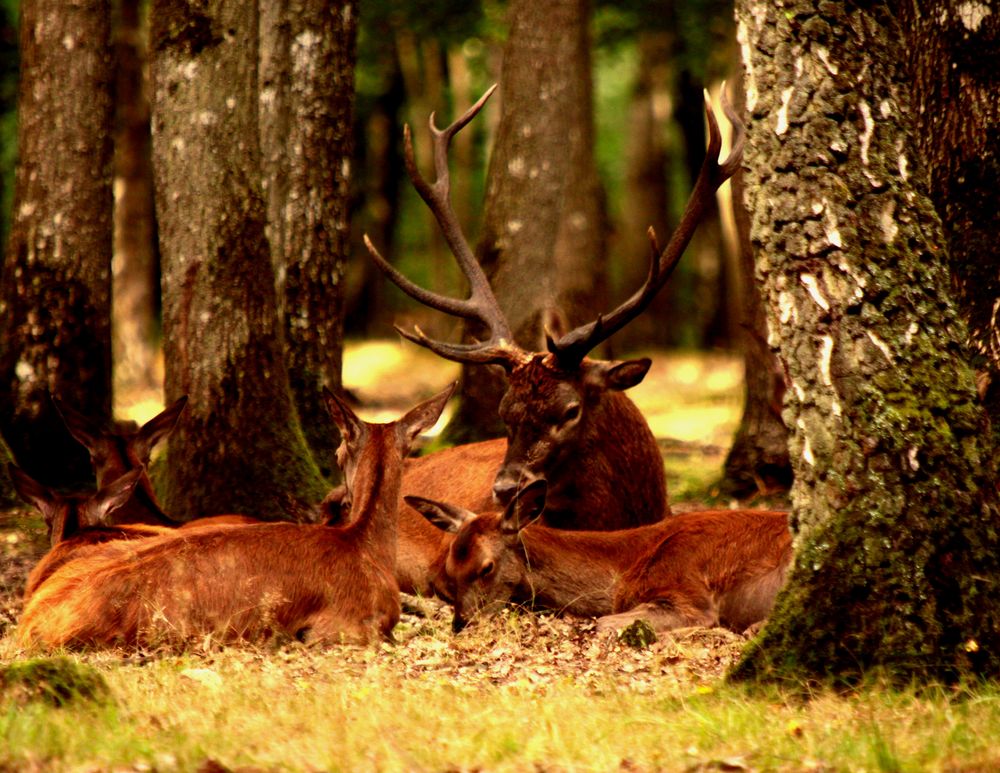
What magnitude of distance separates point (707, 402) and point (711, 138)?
36.4 ft

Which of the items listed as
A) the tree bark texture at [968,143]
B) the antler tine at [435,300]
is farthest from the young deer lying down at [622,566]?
the antler tine at [435,300]

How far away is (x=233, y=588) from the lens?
22.9 ft

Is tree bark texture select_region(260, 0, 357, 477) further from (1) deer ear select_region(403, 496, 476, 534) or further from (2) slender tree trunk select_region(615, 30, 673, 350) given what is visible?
(2) slender tree trunk select_region(615, 30, 673, 350)

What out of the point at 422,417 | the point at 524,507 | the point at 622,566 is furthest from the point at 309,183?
the point at 622,566

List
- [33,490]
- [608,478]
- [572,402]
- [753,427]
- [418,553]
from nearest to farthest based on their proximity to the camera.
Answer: [33,490] < [418,553] < [572,402] < [608,478] < [753,427]

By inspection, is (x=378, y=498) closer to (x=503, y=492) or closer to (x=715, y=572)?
(x=503, y=492)

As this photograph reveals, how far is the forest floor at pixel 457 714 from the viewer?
477cm

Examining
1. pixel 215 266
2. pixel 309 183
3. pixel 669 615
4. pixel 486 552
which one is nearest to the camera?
pixel 669 615

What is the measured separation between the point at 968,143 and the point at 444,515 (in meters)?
3.36

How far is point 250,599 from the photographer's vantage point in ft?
22.9

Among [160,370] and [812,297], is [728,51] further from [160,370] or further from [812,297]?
[812,297]

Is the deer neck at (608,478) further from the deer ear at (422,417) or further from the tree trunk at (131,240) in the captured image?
the tree trunk at (131,240)

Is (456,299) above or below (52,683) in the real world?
above

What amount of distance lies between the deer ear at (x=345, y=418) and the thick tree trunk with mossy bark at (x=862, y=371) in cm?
252
